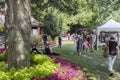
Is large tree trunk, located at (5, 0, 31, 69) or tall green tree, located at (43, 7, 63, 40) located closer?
large tree trunk, located at (5, 0, 31, 69)

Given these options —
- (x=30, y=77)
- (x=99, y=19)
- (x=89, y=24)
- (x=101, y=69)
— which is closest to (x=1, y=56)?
(x=101, y=69)

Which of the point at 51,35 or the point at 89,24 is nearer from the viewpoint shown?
the point at 51,35

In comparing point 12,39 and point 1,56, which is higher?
point 12,39

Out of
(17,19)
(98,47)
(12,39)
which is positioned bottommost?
(98,47)

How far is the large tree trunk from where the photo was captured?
10.6 metres

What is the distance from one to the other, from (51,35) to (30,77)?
40146 millimetres

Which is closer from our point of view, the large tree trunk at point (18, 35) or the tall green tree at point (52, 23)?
the large tree trunk at point (18, 35)

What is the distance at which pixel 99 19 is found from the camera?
83625 millimetres

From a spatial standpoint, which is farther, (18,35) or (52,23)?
(52,23)

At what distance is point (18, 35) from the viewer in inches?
419

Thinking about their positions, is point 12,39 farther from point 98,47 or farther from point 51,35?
point 51,35

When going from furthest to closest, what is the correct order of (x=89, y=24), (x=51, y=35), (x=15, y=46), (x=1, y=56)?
(x=89, y=24) → (x=51, y=35) → (x=1, y=56) → (x=15, y=46)

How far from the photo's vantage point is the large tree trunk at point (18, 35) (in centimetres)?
1057

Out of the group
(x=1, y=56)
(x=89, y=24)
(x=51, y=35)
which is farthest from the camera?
(x=89, y=24)
